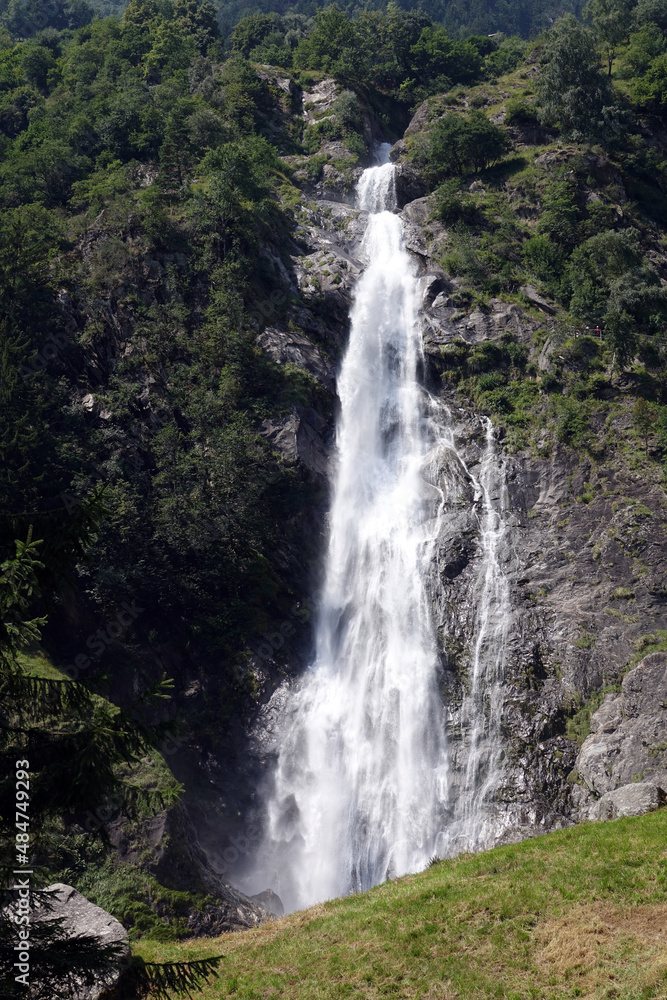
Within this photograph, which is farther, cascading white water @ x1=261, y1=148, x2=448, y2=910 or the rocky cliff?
cascading white water @ x1=261, y1=148, x2=448, y2=910

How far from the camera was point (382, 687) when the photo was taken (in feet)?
100

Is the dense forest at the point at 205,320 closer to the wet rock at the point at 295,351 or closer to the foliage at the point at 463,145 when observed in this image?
the foliage at the point at 463,145

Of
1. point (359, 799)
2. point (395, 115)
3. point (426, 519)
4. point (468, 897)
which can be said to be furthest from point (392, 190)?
point (468, 897)

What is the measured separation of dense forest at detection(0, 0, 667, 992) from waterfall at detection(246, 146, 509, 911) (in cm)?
243

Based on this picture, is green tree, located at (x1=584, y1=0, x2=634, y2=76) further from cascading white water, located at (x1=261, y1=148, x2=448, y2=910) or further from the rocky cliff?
cascading white water, located at (x1=261, y1=148, x2=448, y2=910)

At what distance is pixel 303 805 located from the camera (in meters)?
28.7

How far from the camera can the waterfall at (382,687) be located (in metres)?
26.9

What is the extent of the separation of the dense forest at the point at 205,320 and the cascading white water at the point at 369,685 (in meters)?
2.25

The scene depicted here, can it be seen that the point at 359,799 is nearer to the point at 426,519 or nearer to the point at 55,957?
the point at 426,519

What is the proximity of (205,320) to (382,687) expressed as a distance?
22.7 m

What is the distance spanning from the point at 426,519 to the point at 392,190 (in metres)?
31.7

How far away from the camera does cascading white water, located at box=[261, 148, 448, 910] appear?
88.6 ft

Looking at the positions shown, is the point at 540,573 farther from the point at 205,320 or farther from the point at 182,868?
the point at 205,320

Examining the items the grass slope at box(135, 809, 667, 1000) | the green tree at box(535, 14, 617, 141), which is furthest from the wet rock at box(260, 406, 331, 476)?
the green tree at box(535, 14, 617, 141)
